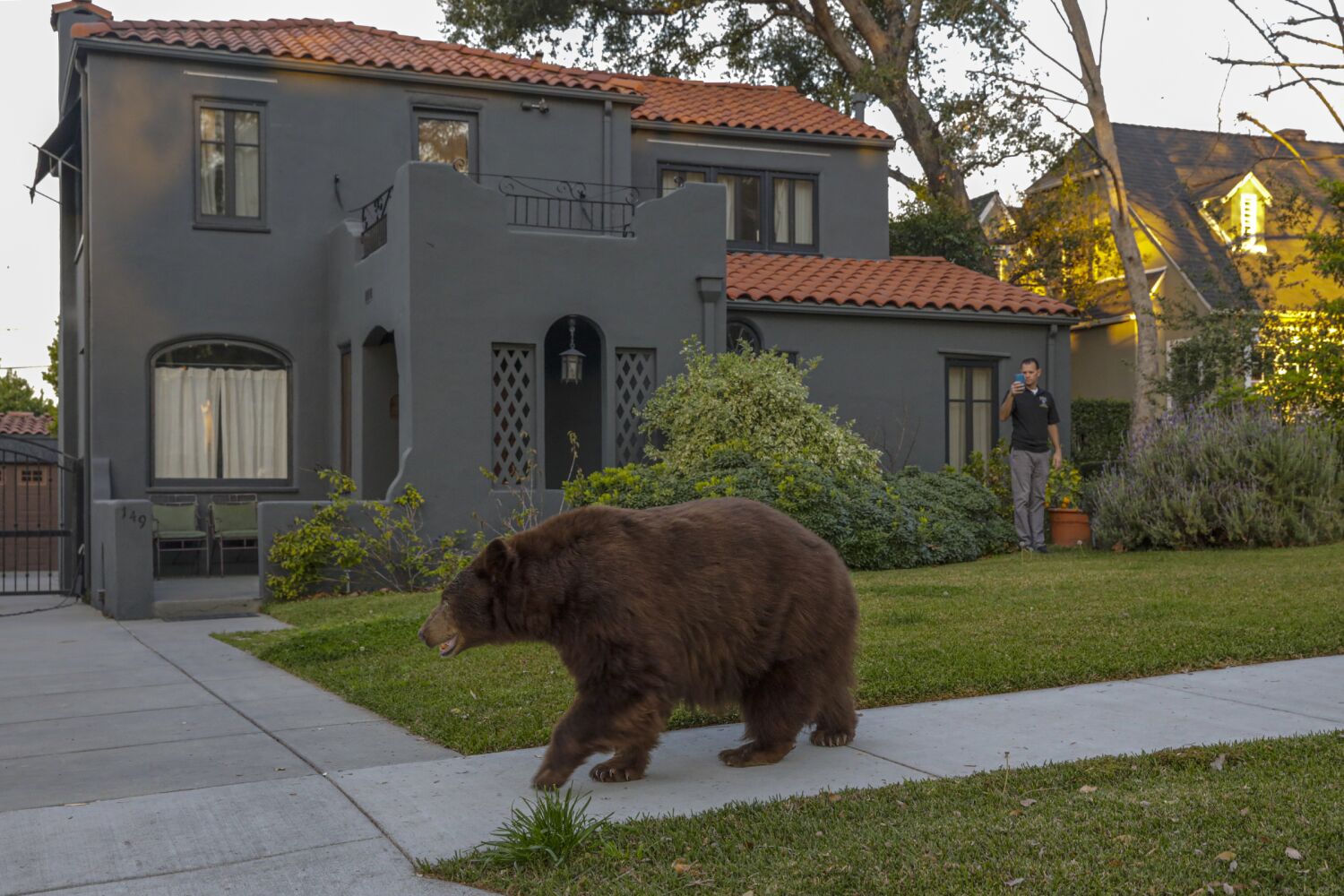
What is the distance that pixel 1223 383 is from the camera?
17438 millimetres

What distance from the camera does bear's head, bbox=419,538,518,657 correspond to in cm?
533

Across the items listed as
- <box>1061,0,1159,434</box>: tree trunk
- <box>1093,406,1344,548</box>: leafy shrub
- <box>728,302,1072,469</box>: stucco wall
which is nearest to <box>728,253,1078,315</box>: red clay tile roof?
<box>728,302,1072,469</box>: stucco wall

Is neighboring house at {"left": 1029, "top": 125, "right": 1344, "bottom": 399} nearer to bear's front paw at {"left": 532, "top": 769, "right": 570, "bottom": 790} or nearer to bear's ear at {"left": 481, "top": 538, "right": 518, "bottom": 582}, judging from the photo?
bear's ear at {"left": 481, "top": 538, "right": 518, "bottom": 582}

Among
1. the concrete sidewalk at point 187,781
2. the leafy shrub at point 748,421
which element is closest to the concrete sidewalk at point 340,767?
the concrete sidewalk at point 187,781

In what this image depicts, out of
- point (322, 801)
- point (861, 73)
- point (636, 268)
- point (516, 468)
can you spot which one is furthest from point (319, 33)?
point (322, 801)

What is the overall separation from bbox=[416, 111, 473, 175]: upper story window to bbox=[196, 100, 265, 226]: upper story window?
2151 mm

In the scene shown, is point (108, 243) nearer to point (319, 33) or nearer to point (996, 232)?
point (319, 33)

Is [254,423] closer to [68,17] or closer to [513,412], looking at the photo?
[513,412]

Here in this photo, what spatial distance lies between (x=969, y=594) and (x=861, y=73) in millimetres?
17088

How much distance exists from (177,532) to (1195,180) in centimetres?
2647

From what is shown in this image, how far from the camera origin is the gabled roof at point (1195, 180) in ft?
93.6

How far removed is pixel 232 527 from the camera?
16297 millimetres

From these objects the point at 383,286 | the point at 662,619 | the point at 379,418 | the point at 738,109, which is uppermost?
the point at 738,109

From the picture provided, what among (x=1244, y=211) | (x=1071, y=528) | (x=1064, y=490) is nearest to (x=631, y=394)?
(x=1071, y=528)
